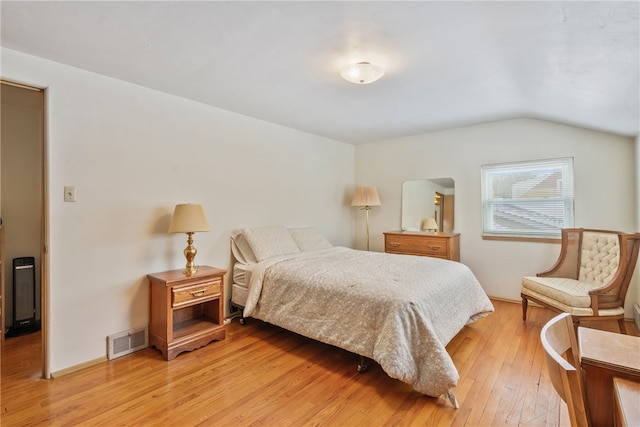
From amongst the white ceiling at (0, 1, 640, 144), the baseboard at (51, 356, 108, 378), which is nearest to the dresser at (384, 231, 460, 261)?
the white ceiling at (0, 1, 640, 144)

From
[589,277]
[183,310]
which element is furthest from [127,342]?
[589,277]

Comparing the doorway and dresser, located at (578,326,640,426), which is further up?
the doorway

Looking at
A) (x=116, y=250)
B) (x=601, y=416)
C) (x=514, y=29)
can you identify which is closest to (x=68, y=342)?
(x=116, y=250)

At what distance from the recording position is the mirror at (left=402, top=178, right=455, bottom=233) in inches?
162

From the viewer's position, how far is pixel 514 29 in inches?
64.7

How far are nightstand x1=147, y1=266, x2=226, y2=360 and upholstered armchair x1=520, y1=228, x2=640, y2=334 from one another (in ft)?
9.82

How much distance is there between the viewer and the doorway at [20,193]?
2838mm

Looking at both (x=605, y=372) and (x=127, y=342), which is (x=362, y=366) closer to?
(x=605, y=372)

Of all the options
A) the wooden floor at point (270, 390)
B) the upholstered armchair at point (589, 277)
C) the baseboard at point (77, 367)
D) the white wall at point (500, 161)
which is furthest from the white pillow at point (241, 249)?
the upholstered armchair at point (589, 277)

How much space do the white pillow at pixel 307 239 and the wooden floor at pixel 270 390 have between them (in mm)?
1287

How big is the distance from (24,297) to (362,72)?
12.2 ft

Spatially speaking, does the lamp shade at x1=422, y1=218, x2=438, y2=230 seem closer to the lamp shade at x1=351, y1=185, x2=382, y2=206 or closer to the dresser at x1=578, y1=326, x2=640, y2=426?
the lamp shade at x1=351, y1=185, x2=382, y2=206

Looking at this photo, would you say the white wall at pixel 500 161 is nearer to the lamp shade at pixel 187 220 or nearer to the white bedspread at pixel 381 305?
the white bedspread at pixel 381 305

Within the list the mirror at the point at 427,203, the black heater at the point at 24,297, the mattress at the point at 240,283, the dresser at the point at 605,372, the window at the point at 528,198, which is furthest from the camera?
the mirror at the point at 427,203
